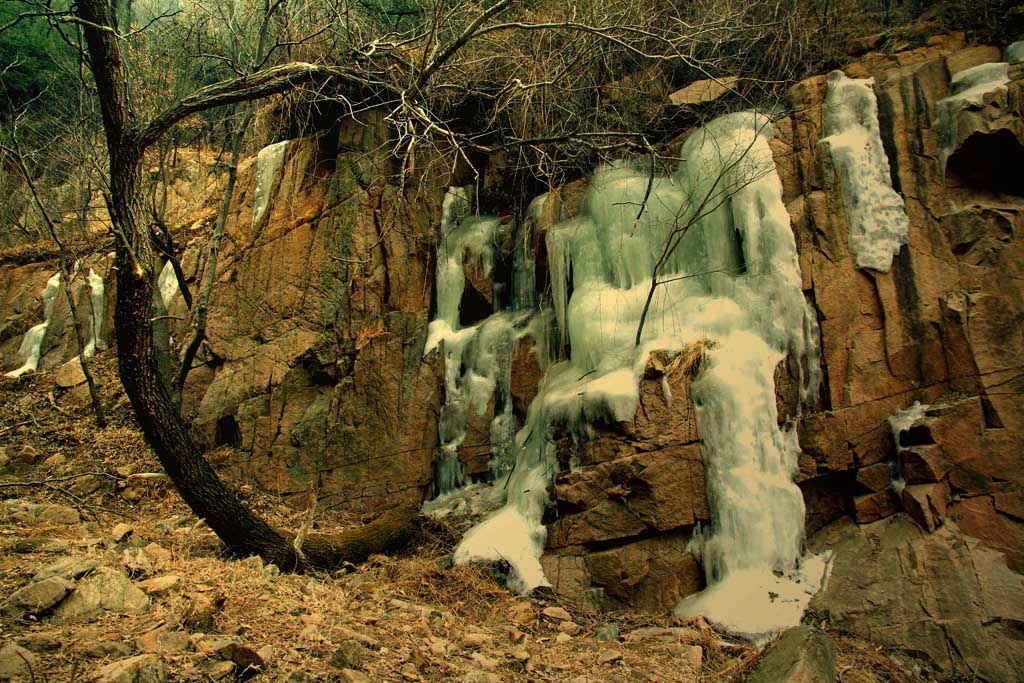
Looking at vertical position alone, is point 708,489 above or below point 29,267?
below

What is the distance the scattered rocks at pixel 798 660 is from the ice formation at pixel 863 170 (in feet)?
11.5

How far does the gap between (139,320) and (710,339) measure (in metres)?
4.85

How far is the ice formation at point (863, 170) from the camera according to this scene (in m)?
6.68

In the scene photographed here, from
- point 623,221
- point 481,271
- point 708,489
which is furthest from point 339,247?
point 708,489

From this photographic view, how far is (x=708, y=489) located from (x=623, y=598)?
1.19 meters

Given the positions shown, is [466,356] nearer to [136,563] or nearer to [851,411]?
[851,411]

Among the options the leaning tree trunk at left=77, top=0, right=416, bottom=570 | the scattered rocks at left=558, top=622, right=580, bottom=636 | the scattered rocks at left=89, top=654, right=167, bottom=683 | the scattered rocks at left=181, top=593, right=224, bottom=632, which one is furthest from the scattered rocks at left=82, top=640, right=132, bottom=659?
the scattered rocks at left=558, top=622, right=580, bottom=636

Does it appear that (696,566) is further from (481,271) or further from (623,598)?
(481,271)

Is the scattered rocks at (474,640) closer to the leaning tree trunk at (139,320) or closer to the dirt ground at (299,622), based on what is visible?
the dirt ground at (299,622)

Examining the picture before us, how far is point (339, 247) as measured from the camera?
9070 millimetres

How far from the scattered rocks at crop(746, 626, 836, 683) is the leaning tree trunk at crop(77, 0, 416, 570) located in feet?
11.4

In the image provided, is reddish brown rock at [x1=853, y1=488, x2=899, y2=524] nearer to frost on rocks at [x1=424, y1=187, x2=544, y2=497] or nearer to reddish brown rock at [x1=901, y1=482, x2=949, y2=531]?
reddish brown rock at [x1=901, y1=482, x2=949, y2=531]

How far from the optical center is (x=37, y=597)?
3.96 m

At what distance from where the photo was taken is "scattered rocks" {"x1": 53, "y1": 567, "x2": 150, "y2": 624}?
4.02 m
